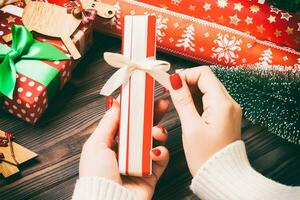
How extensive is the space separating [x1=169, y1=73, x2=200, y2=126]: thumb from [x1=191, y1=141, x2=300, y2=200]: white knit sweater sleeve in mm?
66

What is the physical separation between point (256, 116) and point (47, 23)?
442 millimetres

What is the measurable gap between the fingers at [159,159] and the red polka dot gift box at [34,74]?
0.24 metres

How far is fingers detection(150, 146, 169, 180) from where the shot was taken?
2.18ft

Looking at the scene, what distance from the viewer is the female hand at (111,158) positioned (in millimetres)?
646

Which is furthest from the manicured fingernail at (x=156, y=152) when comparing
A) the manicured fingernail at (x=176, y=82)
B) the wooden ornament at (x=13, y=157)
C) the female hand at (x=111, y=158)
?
the wooden ornament at (x=13, y=157)

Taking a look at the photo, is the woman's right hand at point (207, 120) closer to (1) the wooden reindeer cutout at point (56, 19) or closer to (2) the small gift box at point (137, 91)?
(2) the small gift box at point (137, 91)

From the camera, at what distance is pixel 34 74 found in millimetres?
785

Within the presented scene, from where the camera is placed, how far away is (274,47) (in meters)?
0.81

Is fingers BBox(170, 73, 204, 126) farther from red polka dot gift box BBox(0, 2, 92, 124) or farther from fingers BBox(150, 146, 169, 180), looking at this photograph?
red polka dot gift box BBox(0, 2, 92, 124)

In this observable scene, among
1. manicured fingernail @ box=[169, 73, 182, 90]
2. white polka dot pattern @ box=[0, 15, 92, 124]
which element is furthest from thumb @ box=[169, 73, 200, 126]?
white polka dot pattern @ box=[0, 15, 92, 124]

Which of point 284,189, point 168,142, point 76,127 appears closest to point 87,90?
point 76,127

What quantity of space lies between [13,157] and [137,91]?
10.4 inches

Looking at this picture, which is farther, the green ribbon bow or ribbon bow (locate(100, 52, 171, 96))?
the green ribbon bow

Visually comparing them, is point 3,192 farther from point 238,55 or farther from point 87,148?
point 238,55
